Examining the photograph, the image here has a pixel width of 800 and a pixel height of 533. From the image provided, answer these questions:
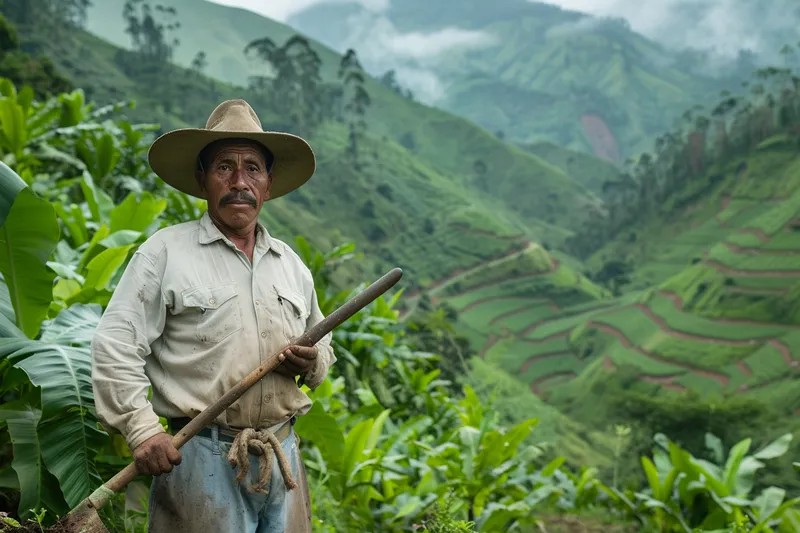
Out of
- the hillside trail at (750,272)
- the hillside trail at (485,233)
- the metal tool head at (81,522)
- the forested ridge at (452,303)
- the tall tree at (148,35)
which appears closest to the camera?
the metal tool head at (81,522)

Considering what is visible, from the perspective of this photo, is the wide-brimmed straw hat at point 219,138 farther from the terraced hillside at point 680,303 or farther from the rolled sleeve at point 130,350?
the terraced hillside at point 680,303

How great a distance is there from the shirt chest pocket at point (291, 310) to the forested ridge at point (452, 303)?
66 cm

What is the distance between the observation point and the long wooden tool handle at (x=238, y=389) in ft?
5.01

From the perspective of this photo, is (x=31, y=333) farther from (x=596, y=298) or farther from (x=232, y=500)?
(x=596, y=298)

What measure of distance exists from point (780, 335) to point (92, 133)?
A: 1458 inches

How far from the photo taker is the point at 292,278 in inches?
71.5

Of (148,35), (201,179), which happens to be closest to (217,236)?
(201,179)

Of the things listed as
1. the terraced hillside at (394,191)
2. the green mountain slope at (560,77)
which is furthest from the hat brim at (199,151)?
the green mountain slope at (560,77)

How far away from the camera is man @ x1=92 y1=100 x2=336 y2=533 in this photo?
1545 millimetres

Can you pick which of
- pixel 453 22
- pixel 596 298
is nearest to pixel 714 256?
pixel 596 298

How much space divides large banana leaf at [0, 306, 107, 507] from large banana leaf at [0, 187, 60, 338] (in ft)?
0.67

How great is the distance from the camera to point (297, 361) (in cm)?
165

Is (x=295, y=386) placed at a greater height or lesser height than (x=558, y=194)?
lesser

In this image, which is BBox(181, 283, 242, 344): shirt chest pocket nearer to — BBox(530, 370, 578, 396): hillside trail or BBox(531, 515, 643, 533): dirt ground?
BBox(531, 515, 643, 533): dirt ground
